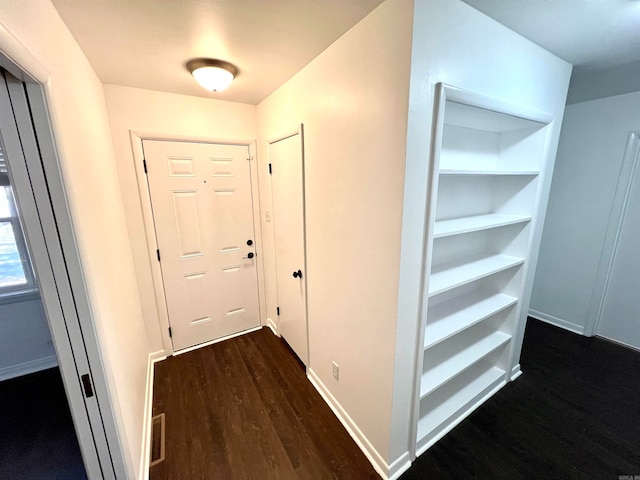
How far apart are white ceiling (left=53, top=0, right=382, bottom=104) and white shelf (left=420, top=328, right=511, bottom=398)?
1999 mm

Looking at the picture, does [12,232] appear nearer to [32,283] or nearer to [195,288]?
[32,283]

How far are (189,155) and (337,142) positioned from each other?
1485 mm

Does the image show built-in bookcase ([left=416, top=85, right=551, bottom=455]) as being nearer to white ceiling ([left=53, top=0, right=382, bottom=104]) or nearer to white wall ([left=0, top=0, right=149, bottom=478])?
white ceiling ([left=53, top=0, right=382, bottom=104])

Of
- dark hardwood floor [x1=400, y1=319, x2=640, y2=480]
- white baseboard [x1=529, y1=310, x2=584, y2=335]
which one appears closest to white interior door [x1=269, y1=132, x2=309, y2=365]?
dark hardwood floor [x1=400, y1=319, x2=640, y2=480]

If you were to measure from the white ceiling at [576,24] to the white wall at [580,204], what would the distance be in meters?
0.98

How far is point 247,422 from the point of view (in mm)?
1830

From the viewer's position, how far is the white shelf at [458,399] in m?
1.69

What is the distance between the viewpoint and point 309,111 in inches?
69.0

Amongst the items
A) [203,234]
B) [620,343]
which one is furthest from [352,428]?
[620,343]

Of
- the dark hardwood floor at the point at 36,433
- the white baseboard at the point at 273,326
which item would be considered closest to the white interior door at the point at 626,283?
the white baseboard at the point at 273,326

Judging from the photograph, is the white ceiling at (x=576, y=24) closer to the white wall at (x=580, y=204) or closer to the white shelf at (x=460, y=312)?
the white wall at (x=580, y=204)

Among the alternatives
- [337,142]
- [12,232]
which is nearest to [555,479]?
[337,142]

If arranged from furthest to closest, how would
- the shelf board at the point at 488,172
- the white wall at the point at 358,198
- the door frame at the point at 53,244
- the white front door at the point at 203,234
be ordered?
the white front door at the point at 203,234
the shelf board at the point at 488,172
the white wall at the point at 358,198
the door frame at the point at 53,244

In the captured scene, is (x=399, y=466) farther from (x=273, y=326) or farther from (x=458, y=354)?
(x=273, y=326)
